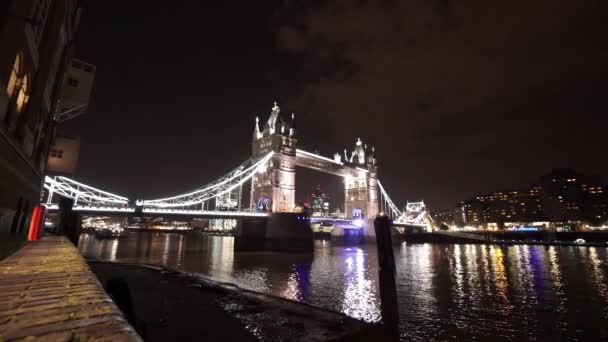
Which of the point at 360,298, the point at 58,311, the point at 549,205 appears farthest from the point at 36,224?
the point at 549,205

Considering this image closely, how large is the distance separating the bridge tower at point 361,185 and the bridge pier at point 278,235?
1636 inches

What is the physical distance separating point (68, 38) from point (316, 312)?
17.3 metres

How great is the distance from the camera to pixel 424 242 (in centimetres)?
8881

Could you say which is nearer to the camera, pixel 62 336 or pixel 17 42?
pixel 62 336

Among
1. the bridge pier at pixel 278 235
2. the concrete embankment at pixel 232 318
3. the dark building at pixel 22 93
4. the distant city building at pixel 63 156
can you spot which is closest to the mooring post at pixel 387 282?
the concrete embankment at pixel 232 318

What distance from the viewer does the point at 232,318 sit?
31.3ft

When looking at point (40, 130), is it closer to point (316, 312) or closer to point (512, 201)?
point (316, 312)

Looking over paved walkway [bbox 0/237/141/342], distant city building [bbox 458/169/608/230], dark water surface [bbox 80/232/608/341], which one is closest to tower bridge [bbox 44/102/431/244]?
dark water surface [bbox 80/232/608/341]

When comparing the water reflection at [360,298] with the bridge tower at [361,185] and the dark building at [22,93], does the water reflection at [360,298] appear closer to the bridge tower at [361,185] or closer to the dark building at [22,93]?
the dark building at [22,93]

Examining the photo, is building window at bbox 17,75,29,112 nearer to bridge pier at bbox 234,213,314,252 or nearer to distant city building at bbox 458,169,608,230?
bridge pier at bbox 234,213,314,252

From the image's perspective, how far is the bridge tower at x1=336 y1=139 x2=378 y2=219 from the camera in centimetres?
8965

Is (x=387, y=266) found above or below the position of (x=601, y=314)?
above

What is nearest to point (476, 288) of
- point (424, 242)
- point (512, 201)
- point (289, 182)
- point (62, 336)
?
point (62, 336)

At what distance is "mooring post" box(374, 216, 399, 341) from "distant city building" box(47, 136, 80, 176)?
1916 cm
